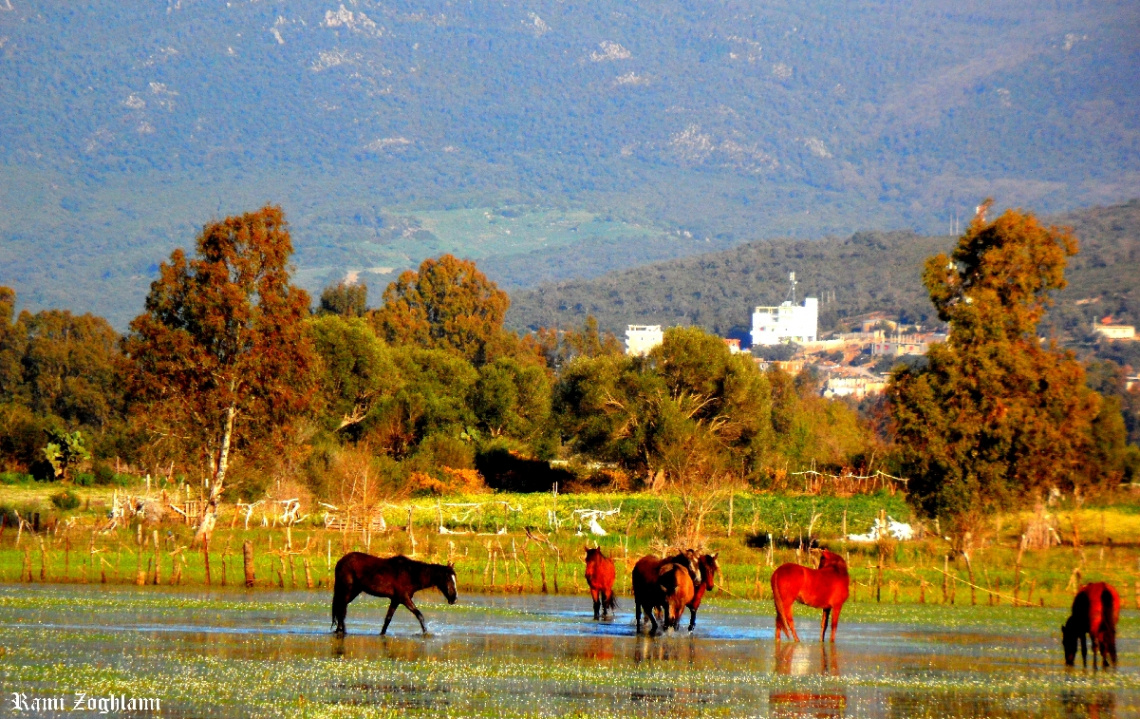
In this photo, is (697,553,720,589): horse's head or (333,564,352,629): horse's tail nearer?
(333,564,352,629): horse's tail

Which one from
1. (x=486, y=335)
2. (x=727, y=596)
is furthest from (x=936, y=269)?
(x=486, y=335)

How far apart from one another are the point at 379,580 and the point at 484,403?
78.2 metres

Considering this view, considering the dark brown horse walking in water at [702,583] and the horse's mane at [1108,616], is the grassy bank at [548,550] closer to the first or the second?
the dark brown horse walking in water at [702,583]

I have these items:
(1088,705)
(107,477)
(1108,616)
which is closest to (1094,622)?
(1108,616)

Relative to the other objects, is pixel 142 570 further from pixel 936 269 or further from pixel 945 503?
pixel 936 269

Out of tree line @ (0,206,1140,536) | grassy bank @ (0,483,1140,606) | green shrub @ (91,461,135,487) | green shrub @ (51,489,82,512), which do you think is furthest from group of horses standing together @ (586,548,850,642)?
green shrub @ (91,461,135,487)

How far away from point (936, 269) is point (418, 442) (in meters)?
51.2

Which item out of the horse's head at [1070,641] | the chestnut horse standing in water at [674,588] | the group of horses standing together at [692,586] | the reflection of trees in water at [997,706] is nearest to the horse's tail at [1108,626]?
the horse's head at [1070,641]

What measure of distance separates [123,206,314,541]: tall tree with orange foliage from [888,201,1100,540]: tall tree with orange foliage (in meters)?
21.3

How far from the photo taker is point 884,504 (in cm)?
7262

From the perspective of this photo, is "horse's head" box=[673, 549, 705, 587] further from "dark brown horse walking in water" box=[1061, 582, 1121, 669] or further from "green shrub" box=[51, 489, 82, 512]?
"green shrub" box=[51, 489, 82, 512]

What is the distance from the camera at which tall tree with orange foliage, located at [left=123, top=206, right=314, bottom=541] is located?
5438cm

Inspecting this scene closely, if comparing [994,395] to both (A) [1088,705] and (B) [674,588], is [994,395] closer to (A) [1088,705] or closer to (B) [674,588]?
(B) [674,588]

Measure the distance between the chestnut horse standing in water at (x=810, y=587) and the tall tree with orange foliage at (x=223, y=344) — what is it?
29.7 meters
